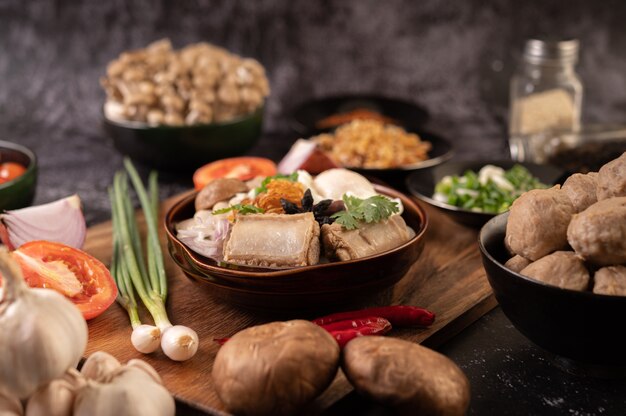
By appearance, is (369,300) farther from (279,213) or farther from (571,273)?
(571,273)

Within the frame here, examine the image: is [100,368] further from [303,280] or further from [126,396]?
[303,280]

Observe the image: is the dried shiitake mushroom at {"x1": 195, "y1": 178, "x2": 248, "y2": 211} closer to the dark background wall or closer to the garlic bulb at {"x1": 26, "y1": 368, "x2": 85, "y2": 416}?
the garlic bulb at {"x1": 26, "y1": 368, "x2": 85, "y2": 416}

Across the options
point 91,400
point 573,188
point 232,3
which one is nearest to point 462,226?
point 573,188

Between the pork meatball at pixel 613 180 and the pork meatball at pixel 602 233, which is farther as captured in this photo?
the pork meatball at pixel 613 180

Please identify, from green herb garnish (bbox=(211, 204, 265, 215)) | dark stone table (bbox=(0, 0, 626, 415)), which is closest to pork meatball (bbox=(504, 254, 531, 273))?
green herb garnish (bbox=(211, 204, 265, 215))

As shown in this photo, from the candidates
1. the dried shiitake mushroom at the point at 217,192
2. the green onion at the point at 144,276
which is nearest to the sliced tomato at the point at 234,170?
the green onion at the point at 144,276

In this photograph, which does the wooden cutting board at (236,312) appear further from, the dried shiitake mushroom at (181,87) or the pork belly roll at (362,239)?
the dried shiitake mushroom at (181,87)
